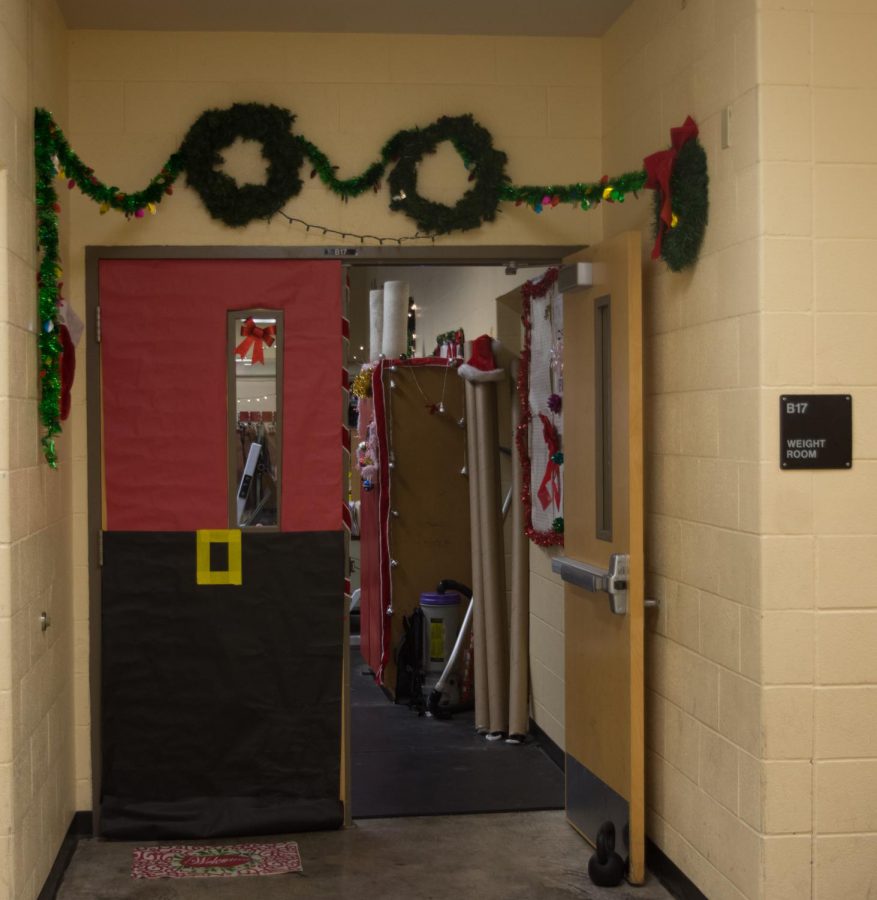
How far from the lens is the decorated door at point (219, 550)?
4.46m

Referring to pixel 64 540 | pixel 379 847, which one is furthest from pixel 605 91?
pixel 379 847

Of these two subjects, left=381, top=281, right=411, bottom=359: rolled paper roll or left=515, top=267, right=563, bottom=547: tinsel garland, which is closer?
left=515, top=267, right=563, bottom=547: tinsel garland

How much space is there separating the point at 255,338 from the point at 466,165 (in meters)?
0.98

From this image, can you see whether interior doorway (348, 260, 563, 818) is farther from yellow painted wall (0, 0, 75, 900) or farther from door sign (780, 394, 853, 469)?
door sign (780, 394, 853, 469)

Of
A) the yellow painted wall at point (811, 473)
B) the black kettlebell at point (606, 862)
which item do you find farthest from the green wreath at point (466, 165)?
the black kettlebell at point (606, 862)

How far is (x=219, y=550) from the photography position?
4.49 m

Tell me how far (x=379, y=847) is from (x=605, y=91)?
2809 mm

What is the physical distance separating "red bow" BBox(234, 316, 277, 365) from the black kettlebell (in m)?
2.01

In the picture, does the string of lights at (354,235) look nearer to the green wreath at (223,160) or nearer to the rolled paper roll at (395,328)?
the green wreath at (223,160)

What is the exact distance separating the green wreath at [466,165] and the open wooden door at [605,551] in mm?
441

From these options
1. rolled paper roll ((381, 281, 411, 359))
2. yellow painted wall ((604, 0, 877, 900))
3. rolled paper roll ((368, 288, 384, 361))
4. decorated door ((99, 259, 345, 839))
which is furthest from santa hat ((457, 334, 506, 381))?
yellow painted wall ((604, 0, 877, 900))

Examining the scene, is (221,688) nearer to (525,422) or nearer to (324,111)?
(525,422)

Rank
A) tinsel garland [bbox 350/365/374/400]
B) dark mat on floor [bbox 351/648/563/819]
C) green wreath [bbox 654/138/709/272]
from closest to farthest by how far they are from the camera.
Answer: green wreath [bbox 654/138/709/272]
dark mat on floor [bbox 351/648/563/819]
tinsel garland [bbox 350/365/374/400]

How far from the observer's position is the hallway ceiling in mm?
4191
